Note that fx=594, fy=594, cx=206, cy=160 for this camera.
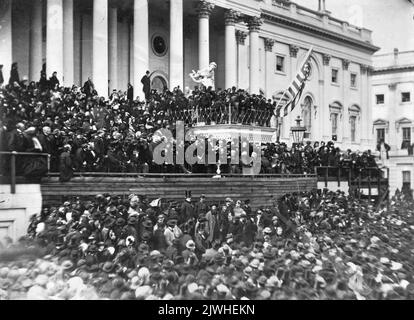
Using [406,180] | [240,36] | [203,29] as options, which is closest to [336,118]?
[240,36]

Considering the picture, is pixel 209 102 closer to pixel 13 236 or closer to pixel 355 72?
pixel 13 236

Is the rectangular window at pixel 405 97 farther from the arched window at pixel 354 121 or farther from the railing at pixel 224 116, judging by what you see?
the railing at pixel 224 116

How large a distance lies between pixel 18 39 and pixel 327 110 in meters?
28.0

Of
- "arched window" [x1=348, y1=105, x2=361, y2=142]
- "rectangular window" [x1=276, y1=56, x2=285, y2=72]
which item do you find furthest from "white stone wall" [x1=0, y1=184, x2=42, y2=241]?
"arched window" [x1=348, y1=105, x2=361, y2=142]

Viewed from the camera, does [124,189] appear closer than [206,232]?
No

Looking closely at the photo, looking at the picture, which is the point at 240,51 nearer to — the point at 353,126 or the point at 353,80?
the point at 353,80

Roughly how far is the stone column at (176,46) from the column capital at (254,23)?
7649 mm

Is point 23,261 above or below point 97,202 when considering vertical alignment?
below

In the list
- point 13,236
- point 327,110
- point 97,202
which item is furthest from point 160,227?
point 327,110

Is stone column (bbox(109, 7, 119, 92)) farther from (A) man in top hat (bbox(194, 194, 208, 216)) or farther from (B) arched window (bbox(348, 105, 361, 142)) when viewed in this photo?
(B) arched window (bbox(348, 105, 361, 142))

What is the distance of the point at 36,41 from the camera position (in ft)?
96.6

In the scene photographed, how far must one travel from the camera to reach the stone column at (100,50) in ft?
91.9

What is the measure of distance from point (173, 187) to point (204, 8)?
63.4ft
